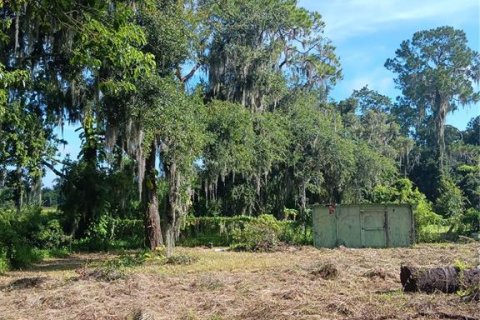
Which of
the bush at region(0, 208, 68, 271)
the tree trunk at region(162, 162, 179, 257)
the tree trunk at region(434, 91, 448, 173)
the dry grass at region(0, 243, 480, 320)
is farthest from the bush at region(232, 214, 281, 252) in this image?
the tree trunk at region(434, 91, 448, 173)

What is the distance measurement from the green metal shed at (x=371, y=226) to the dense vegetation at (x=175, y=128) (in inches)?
83.8

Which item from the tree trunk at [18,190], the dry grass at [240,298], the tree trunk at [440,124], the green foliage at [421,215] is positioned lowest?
the dry grass at [240,298]

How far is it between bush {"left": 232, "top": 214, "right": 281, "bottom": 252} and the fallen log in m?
13.8

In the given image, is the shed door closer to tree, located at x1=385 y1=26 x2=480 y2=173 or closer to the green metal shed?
the green metal shed

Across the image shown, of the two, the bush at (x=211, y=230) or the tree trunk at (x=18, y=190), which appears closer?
the tree trunk at (x=18, y=190)

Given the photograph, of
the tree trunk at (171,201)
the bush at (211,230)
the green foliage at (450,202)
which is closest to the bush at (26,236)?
the tree trunk at (171,201)

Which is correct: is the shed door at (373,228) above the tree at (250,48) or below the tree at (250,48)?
below

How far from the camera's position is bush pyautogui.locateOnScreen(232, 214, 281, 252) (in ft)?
76.6

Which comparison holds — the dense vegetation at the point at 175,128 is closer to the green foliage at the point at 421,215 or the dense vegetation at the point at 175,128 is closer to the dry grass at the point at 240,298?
the green foliage at the point at 421,215

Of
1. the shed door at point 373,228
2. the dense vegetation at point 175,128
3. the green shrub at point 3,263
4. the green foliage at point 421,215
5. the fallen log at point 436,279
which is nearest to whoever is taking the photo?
the fallen log at point 436,279

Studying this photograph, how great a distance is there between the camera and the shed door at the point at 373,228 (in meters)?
23.5

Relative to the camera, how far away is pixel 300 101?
109 feet

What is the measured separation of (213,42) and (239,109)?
4.42 m

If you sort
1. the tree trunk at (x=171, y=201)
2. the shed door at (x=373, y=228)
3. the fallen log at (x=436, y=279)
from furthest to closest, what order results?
the shed door at (x=373, y=228) < the tree trunk at (x=171, y=201) < the fallen log at (x=436, y=279)
